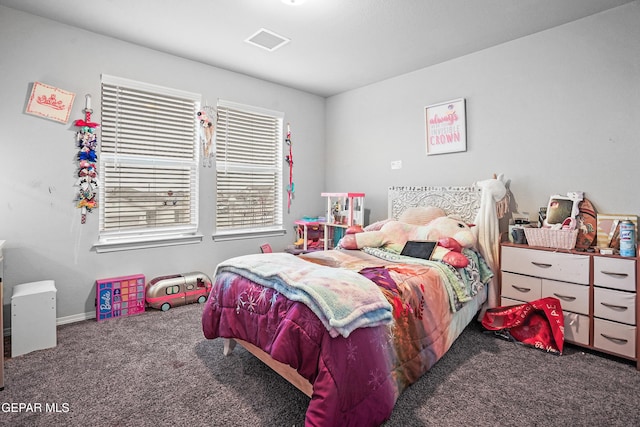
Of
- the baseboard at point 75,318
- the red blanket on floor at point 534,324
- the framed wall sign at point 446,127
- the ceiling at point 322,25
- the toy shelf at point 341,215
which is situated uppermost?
the ceiling at point 322,25

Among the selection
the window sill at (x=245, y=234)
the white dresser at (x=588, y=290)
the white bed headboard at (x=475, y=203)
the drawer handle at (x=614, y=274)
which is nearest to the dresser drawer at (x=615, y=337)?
the white dresser at (x=588, y=290)

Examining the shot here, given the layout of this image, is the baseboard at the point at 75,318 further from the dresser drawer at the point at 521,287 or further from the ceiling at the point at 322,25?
the dresser drawer at the point at 521,287

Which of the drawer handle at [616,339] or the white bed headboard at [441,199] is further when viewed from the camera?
the white bed headboard at [441,199]

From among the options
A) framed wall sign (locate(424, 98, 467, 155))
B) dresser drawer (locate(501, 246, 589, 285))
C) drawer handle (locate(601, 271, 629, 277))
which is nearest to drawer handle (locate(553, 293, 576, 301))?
dresser drawer (locate(501, 246, 589, 285))

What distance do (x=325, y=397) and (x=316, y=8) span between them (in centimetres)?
258

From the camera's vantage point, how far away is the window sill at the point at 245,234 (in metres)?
3.77

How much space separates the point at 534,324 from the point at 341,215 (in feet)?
7.42

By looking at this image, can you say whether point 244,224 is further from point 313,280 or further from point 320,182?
point 313,280

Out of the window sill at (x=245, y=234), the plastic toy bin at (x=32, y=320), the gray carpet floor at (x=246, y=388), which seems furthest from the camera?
the window sill at (x=245, y=234)

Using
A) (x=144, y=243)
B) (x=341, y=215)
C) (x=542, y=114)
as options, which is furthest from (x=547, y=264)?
(x=144, y=243)

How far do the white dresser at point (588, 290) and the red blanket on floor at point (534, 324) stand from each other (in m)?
0.11

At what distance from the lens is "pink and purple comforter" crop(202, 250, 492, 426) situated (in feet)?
4.61

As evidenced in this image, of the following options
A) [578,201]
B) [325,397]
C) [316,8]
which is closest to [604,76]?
[578,201]

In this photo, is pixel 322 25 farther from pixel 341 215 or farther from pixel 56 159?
pixel 56 159
